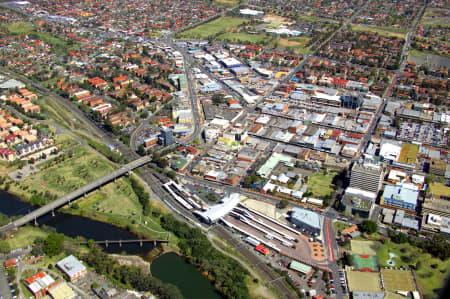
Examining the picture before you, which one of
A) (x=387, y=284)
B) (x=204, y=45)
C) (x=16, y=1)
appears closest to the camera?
(x=387, y=284)

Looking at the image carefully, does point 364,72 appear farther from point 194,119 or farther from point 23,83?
point 23,83

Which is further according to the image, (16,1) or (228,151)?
(16,1)

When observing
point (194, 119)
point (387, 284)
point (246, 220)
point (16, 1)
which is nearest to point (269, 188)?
point (246, 220)

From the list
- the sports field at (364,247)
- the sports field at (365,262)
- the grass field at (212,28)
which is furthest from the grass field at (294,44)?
the sports field at (365,262)

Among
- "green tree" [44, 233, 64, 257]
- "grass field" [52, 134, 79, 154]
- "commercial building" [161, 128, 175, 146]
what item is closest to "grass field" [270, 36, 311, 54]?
"commercial building" [161, 128, 175, 146]

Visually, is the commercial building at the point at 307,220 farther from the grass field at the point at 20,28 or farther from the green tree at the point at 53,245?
the grass field at the point at 20,28

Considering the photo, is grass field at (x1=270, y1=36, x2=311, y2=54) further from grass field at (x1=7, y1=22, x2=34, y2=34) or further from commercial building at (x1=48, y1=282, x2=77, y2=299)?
commercial building at (x1=48, y1=282, x2=77, y2=299)

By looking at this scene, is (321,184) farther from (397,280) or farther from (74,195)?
(74,195)
